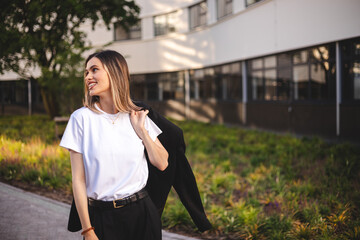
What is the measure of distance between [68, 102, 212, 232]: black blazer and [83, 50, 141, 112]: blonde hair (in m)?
0.22

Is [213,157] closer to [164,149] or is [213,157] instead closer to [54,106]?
[164,149]

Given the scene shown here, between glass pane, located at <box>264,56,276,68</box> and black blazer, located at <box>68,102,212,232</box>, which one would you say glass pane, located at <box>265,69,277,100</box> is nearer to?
glass pane, located at <box>264,56,276,68</box>

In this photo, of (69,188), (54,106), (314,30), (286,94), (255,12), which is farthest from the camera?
(54,106)

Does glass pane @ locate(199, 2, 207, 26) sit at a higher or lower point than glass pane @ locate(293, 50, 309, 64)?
higher

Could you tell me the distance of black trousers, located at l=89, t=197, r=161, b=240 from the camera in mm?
2059

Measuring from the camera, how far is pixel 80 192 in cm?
200

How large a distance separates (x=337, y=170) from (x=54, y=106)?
49.7 feet

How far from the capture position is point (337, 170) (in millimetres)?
7301

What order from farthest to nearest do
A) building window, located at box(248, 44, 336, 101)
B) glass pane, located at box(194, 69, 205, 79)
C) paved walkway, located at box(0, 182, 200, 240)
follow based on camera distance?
glass pane, located at box(194, 69, 205, 79), building window, located at box(248, 44, 336, 101), paved walkway, located at box(0, 182, 200, 240)

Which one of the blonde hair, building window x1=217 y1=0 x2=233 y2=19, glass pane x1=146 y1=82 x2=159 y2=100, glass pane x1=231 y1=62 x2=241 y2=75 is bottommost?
the blonde hair

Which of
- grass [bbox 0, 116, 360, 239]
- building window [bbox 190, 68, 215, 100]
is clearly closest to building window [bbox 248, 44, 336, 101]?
grass [bbox 0, 116, 360, 239]

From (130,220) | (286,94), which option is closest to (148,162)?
(130,220)

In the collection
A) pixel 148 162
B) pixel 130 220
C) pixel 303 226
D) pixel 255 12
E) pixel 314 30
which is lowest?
pixel 303 226

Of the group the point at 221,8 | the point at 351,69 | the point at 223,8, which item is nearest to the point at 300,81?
the point at 351,69
